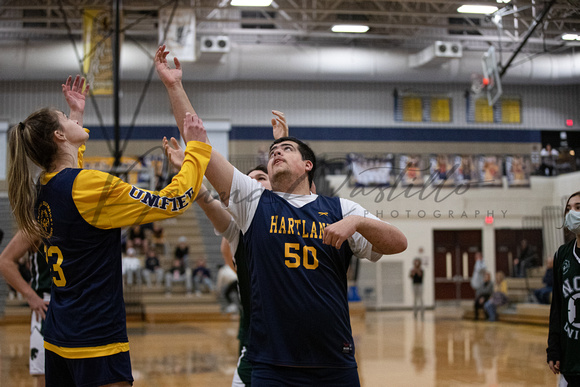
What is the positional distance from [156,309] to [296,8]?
30.1ft

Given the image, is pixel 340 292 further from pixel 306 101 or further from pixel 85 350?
pixel 306 101

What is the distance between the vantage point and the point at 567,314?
136 inches

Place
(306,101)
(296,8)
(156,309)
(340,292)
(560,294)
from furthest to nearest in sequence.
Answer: (306,101)
(296,8)
(156,309)
(560,294)
(340,292)

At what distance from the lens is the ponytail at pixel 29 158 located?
2.57 metres

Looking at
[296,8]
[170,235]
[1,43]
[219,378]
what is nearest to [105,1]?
[1,43]

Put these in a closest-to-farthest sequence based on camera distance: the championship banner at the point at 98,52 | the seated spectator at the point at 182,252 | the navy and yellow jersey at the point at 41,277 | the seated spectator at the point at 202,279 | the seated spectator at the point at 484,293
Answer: the navy and yellow jersey at the point at 41,277
the championship banner at the point at 98,52
the seated spectator at the point at 484,293
the seated spectator at the point at 202,279
the seated spectator at the point at 182,252

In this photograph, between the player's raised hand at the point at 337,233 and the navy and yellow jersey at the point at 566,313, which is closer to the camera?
the player's raised hand at the point at 337,233

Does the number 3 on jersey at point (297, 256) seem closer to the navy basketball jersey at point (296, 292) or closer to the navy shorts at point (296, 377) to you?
the navy basketball jersey at point (296, 292)

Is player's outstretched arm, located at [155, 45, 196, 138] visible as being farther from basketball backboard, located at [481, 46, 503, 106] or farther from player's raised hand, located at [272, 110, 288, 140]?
basketball backboard, located at [481, 46, 503, 106]

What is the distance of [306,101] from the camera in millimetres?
21609

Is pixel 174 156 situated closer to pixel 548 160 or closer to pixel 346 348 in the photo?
pixel 346 348

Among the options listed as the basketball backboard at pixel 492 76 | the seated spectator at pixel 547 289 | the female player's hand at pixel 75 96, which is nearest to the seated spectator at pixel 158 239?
the seated spectator at pixel 547 289

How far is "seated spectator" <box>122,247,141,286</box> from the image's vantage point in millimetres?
15414

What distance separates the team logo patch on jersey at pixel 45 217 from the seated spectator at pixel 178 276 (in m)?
13.5
